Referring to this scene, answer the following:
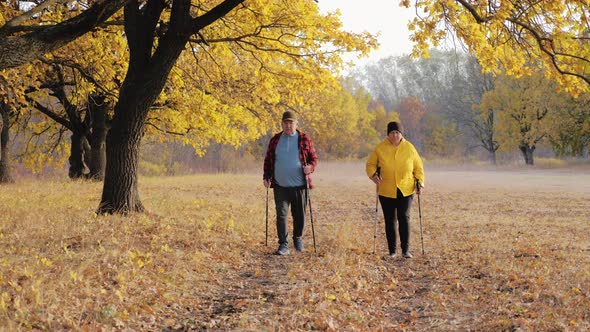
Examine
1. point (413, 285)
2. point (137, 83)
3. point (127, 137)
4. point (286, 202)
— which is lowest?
point (413, 285)

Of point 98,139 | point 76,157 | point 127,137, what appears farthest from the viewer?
point 76,157

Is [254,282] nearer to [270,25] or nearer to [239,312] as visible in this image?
[239,312]

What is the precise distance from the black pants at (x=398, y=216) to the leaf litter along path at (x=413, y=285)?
12.2 inches

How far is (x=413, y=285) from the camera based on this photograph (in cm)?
653

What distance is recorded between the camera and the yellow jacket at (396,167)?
796 centimetres

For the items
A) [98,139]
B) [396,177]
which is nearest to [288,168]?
[396,177]

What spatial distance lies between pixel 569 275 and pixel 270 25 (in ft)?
23.1

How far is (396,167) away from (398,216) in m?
0.78

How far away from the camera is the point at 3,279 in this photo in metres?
5.09

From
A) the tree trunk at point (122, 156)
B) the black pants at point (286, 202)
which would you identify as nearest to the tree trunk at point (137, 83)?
the tree trunk at point (122, 156)

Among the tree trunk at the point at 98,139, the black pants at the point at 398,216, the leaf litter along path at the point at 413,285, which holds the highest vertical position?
the tree trunk at the point at 98,139

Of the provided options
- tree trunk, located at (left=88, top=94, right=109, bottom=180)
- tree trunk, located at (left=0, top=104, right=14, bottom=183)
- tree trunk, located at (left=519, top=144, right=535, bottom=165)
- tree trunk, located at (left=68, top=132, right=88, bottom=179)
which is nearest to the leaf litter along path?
tree trunk, located at (left=88, top=94, right=109, bottom=180)

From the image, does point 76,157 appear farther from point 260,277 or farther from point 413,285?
point 413,285

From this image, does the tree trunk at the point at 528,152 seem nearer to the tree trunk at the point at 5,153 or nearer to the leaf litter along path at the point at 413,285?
the leaf litter along path at the point at 413,285
